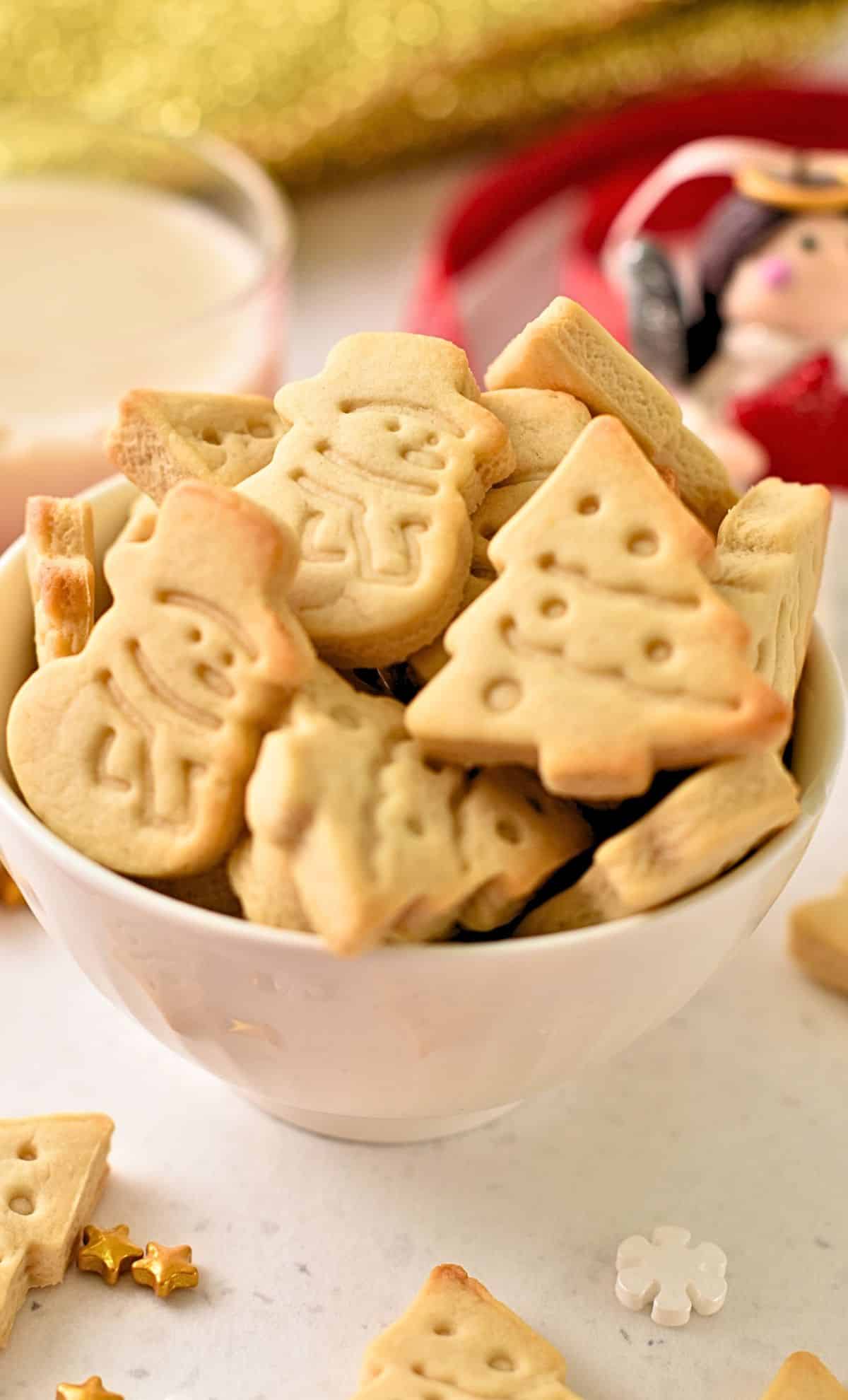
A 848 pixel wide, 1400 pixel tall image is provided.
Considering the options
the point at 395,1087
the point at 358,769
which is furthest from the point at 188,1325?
the point at 358,769

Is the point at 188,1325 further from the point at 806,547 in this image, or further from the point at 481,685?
the point at 806,547

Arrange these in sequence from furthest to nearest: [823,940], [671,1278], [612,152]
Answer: [612,152] < [823,940] < [671,1278]

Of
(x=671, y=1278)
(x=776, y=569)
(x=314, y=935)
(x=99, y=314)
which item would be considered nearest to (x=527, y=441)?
(x=776, y=569)

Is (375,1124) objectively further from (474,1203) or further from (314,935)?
(314,935)

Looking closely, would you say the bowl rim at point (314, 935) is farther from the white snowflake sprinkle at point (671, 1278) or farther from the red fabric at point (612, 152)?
the red fabric at point (612, 152)

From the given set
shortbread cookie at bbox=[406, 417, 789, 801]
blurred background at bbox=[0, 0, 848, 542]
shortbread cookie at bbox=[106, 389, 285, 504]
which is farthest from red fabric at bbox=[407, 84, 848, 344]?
shortbread cookie at bbox=[406, 417, 789, 801]

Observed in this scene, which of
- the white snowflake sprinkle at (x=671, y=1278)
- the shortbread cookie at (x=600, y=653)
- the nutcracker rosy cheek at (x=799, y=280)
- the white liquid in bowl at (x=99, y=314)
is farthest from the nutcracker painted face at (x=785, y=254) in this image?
the white snowflake sprinkle at (x=671, y=1278)
